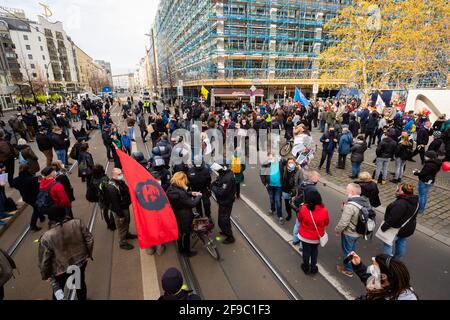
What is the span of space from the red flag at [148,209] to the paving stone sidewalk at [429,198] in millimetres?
5958

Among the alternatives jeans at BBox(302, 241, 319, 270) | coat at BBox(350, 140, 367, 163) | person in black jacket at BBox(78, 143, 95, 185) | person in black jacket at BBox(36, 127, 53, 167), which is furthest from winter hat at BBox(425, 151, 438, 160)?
person in black jacket at BBox(36, 127, 53, 167)

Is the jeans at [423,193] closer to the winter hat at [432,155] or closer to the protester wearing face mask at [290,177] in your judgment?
the winter hat at [432,155]

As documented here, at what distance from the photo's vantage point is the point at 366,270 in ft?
8.38

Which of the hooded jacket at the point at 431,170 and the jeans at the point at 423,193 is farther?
the jeans at the point at 423,193

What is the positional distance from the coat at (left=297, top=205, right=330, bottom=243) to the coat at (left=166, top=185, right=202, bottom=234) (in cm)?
191

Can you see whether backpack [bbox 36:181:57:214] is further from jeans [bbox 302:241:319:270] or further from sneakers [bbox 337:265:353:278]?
sneakers [bbox 337:265:353:278]

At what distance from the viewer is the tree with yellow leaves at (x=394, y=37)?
1998cm

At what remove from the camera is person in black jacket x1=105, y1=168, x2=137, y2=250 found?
14.8 feet

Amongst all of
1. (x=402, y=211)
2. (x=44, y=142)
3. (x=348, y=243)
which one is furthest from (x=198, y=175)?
(x=44, y=142)

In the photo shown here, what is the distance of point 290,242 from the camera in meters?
5.08

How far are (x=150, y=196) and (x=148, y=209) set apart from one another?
0.23 metres

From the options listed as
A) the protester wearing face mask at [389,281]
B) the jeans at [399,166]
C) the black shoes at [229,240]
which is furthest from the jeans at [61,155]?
the jeans at [399,166]

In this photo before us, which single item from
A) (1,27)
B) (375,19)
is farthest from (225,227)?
(1,27)

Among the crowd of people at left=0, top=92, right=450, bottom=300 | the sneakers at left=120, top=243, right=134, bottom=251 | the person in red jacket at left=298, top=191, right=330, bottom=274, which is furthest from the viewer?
the sneakers at left=120, top=243, right=134, bottom=251
